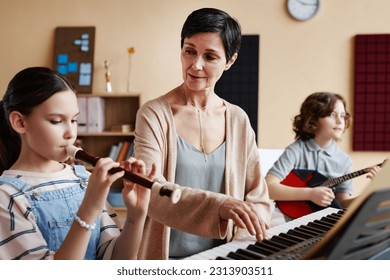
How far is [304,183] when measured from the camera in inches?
89.0

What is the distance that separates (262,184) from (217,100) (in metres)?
0.32

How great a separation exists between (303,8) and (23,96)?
3885mm

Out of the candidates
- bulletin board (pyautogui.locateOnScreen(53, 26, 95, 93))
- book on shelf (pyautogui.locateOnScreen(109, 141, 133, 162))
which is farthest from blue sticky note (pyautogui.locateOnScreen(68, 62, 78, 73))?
book on shelf (pyautogui.locateOnScreen(109, 141, 133, 162))

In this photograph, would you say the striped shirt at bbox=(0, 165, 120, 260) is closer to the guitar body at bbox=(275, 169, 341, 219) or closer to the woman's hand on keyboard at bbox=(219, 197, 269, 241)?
the woman's hand on keyboard at bbox=(219, 197, 269, 241)

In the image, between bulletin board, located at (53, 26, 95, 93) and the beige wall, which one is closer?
the beige wall

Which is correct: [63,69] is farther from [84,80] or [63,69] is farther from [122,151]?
[122,151]

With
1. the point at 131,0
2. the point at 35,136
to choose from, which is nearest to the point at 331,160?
the point at 35,136

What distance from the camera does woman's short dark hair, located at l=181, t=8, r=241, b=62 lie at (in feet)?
4.33

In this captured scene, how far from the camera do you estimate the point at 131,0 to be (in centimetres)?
468

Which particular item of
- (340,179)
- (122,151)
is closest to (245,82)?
(122,151)

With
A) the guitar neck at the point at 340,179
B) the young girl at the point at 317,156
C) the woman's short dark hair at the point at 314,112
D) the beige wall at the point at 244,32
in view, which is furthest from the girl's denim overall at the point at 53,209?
the beige wall at the point at 244,32

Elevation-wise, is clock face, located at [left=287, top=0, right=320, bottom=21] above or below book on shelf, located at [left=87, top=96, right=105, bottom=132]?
above

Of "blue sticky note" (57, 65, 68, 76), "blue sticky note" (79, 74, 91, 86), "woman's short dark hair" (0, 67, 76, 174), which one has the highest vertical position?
"blue sticky note" (57, 65, 68, 76)

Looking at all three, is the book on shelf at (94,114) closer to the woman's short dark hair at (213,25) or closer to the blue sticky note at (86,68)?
the blue sticky note at (86,68)
